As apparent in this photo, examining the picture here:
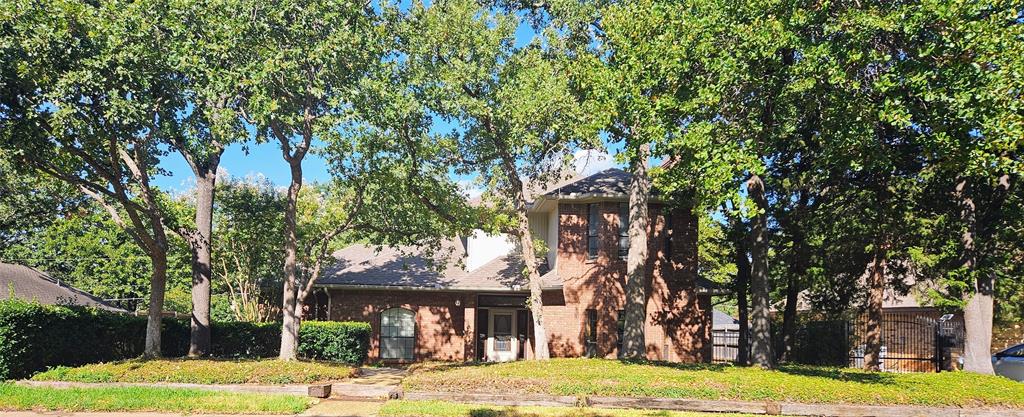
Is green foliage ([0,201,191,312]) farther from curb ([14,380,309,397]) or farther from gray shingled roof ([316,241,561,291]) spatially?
curb ([14,380,309,397])

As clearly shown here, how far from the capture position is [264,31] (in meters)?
14.8

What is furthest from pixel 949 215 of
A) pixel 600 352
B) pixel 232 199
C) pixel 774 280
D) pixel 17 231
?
pixel 17 231

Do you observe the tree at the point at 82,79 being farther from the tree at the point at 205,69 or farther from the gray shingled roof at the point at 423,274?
the gray shingled roof at the point at 423,274

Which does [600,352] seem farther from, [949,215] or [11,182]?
[11,182]

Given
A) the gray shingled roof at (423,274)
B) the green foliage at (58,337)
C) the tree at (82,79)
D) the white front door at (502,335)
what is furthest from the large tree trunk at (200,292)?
the white front door at (502,335)

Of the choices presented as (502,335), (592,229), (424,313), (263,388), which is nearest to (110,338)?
(263,388)

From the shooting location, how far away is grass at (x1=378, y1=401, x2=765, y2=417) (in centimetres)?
1138

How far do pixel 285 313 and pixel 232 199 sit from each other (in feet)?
24.7

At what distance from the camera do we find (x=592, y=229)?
2234 centimetres

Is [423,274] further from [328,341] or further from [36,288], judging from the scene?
[36,288]

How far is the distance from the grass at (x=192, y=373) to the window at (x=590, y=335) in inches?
353

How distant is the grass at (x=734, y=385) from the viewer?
1246cm

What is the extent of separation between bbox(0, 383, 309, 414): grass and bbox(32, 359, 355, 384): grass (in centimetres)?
84

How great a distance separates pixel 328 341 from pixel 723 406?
1275 cm
